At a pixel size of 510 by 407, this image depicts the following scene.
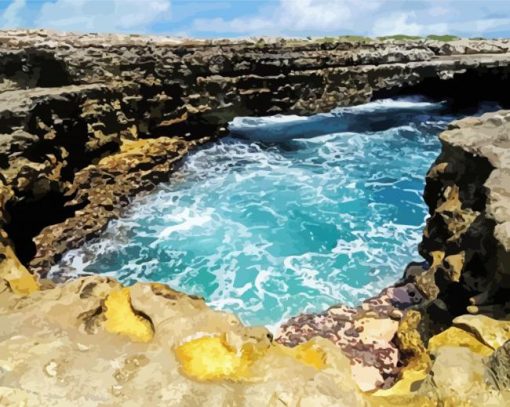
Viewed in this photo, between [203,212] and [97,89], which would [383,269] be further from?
[97,89]

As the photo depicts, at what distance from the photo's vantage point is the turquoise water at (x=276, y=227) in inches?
648

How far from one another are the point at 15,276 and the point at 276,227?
12551 mm

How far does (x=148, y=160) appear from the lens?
26.8 metres

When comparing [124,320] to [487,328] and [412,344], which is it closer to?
[487,328]

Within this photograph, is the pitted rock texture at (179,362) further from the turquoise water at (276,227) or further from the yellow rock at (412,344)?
the turquoise water at (276,227)

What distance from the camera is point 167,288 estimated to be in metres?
7.96

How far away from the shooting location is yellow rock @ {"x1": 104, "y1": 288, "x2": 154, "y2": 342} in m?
6.68

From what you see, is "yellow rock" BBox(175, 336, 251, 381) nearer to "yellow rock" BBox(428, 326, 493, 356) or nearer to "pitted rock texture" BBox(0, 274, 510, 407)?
"pitted rock texture" BBox(0, 274, 510, 407)

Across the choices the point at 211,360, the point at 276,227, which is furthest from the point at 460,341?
the point at 276,227

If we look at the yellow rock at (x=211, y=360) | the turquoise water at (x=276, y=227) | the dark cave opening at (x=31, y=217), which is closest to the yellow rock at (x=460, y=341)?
the yellow rock at (x=211, y=360)

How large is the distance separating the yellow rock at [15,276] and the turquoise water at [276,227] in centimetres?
642

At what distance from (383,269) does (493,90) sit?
118 feet

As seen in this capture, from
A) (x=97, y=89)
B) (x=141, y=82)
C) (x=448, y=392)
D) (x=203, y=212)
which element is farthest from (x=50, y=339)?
(x=141, y=82)

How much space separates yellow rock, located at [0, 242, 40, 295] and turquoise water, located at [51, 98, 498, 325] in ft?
21.1
